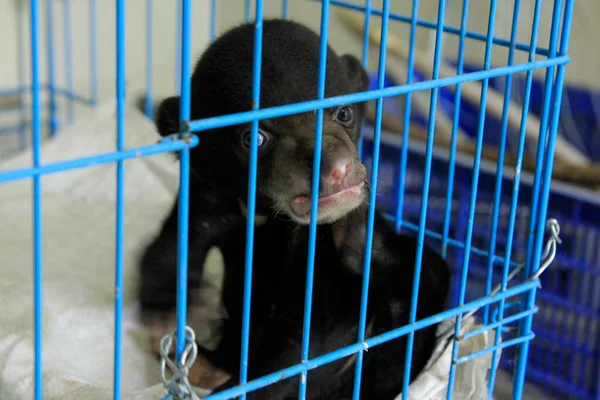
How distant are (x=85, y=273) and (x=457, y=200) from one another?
3.84 feet

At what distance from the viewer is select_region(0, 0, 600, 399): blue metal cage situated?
75 centimetres

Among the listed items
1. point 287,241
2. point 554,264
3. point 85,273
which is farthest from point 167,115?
point 554,264

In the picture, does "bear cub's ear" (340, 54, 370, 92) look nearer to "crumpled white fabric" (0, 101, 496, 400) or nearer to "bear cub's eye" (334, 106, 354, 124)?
"bear cub's eye" (334, 106, 354, 124)

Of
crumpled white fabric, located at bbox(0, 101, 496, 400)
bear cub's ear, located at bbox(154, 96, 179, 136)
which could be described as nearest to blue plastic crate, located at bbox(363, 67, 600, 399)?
crumpled white fabric, located at bbox(0, 101, 496, 400)

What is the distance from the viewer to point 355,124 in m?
1.27

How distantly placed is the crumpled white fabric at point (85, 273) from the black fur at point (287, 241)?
9 cm

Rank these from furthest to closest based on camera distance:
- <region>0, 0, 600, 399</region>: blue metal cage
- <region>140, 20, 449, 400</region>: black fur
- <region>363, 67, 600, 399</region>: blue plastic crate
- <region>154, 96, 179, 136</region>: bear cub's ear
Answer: <region>363, 67, 600, 399</region>: blue plastic crate < <region>154, 96, 179, 136</region>: bear cub's ear < <region>140, 20, 449, 400</region>: black fur < <region>0, 0, 600, 399</region>: blue metal cage

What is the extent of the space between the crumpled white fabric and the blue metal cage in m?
0.12

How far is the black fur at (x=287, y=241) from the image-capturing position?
1.11 meters

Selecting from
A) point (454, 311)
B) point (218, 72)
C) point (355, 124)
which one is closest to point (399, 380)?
point (454, 311)

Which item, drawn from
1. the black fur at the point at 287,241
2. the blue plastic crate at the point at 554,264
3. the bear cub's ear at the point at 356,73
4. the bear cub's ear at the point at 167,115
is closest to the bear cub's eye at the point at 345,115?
the black fur at the point at 287,241

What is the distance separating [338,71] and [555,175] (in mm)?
935

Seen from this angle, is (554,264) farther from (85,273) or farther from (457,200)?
(85,273)

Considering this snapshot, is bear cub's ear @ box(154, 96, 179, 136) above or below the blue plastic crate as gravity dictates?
above
